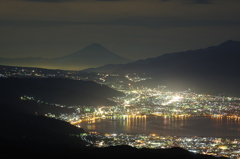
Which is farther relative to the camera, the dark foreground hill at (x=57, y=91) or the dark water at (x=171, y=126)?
the dark foreground hill at (x=57, y=91)

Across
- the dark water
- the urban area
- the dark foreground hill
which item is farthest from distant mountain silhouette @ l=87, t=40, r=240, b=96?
the dark water

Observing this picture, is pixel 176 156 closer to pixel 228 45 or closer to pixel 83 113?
pixel 83 113

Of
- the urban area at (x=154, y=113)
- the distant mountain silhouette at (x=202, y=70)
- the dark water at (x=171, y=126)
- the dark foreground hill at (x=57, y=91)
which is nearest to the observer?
the urban area at (x=154, y=113)

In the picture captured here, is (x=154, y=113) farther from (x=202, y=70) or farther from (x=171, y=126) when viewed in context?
(x=202, y=70)

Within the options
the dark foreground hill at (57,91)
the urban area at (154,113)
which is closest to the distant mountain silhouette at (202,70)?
the urban area at (154,113)

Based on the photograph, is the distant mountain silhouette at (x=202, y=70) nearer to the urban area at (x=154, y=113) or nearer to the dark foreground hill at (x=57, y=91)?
the urban area at (x=154, y=113)

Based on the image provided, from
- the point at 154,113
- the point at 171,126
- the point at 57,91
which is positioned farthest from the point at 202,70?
the point at 171,126

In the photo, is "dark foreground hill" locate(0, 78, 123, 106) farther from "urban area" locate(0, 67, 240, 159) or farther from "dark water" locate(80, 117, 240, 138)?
"dark water" locate(80, 117, 240, 138)
